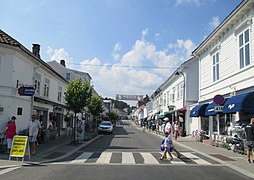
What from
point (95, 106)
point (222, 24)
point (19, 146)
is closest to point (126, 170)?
point (19, 146)

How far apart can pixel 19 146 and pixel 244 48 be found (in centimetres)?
1353

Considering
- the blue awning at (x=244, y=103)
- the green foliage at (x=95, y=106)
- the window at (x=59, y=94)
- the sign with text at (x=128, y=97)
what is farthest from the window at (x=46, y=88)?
the sign with text at (x=128, y=97)

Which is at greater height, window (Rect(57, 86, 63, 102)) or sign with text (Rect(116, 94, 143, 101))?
sign with text (Rect(116, 94, 143, 101))

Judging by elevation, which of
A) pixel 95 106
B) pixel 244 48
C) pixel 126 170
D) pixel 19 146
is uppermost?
pixel 244 48

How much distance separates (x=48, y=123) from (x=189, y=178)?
18.2m

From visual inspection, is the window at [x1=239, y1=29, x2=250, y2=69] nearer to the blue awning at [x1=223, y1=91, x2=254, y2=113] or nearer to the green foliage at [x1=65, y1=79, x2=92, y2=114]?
the blue awning at [x1=223, y1=91, x2=254, y2=113]

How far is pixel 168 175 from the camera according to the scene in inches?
365

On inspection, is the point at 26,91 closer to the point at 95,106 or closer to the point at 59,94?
the point at 59,94

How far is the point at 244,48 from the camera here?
16875 mm

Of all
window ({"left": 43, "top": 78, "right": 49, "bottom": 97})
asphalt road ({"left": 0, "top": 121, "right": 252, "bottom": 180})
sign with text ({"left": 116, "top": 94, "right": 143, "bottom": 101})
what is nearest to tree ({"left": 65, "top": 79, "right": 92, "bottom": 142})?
window ({"left": 43, "top": 78, "right": 49, "bottom": 97})

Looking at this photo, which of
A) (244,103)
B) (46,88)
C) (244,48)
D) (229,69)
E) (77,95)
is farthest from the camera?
(46,88)

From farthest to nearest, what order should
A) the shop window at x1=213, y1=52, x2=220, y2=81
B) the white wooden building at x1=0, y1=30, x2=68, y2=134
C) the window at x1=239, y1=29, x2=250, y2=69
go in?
the shop window at x1=213, y1=52, x2=220, y2=81, the window at x1=239, y1=29, x2=250, y2=69, the white wooden building at x1=0, y1=30, x2=68, y2=134

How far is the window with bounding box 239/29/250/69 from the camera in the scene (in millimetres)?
16409

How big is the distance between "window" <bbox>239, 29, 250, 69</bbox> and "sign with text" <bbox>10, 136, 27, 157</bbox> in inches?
502
